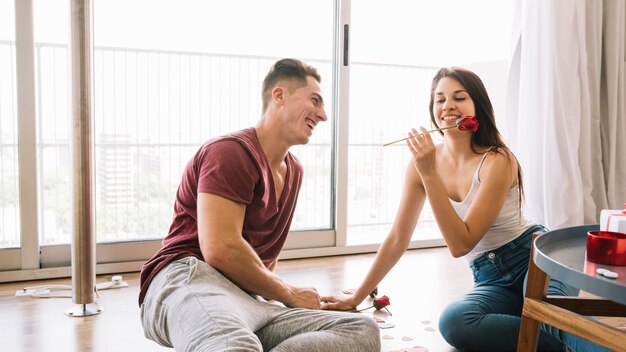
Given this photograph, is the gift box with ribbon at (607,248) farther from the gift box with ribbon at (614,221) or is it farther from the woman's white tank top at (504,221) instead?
the woman's white tank top at (504,221)

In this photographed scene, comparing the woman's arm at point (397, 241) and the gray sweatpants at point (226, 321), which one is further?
the woman's arm at point (397, 241)

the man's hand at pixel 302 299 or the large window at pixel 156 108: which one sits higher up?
the large window at pixel 156 108

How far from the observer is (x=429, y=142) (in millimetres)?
1778

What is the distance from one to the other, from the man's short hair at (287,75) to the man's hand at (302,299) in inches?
23.2

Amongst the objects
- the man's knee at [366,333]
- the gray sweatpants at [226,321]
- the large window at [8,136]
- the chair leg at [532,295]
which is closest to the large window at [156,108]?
the large window at [8,136]

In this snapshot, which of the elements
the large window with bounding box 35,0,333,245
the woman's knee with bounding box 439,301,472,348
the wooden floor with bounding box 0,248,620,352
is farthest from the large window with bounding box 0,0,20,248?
the woman's knee with bounding box 439,301,472,348

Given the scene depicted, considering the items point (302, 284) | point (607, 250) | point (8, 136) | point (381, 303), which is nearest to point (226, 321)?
point (607, 250)

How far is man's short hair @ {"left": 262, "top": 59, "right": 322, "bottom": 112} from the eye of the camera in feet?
5.92

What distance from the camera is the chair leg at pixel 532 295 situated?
1.31 m

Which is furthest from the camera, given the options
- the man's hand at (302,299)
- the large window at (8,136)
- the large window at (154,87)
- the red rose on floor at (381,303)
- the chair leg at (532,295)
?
the large window at (154,87)

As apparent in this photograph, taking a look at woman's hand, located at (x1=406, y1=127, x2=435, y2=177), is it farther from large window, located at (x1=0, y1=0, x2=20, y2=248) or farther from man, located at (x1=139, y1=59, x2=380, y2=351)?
large window, located at (x1=0, y1=0, x2=20, y2=248)

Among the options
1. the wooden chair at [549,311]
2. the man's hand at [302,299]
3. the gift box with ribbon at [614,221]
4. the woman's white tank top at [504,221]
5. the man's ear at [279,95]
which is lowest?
the man's hand at [302,299]

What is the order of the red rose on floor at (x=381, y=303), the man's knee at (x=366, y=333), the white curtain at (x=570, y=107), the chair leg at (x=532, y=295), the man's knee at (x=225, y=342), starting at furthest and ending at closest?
the white curtain at (x=570, y=107) < the red rose on floor at (x=381, y=303) < the man's knee at (x=366, y=333) < the chair leg at (x=532, y=295) < the man's knee at (x=225, y=342)

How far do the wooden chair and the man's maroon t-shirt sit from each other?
0.74m
